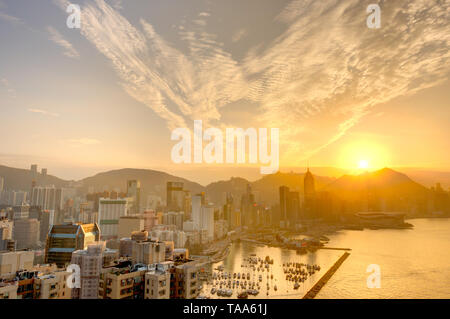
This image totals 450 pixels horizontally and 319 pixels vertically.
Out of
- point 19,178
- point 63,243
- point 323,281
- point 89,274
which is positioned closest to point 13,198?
point 19,178

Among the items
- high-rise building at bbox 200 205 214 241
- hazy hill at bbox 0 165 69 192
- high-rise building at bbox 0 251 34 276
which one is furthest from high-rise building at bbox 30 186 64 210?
high-rise building at bbox 0 251 34 276

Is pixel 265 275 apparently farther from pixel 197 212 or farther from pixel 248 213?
pixel 248 213

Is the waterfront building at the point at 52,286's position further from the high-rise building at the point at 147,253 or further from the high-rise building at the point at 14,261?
the high-rise building at the point at 14,261

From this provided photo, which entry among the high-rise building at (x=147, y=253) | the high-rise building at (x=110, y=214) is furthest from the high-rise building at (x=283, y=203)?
the high-rise building at (x=147, y=253)

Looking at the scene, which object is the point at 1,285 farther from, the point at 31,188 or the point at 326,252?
the point at 31,188

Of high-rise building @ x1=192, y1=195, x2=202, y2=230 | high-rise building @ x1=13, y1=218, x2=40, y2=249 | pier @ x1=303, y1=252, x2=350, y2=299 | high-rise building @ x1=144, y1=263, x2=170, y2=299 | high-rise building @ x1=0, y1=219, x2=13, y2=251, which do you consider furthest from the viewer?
high-rise building @ x1=192, y1=195, x2=202, y2=230

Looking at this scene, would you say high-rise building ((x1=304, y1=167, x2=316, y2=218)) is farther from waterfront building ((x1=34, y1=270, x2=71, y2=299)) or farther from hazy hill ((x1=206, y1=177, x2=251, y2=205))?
waterfront building ((x1=34, y1=270, x2=71, y2=299))
